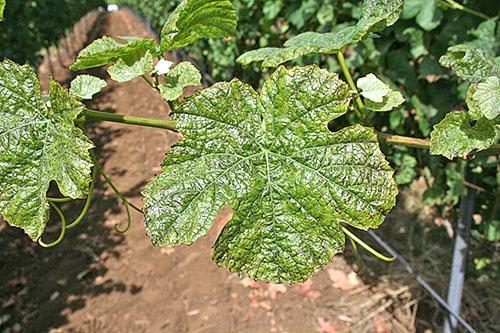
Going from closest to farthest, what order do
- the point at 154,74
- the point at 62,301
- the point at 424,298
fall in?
the point at 154,74
the point at 424,298
the point at 62,301

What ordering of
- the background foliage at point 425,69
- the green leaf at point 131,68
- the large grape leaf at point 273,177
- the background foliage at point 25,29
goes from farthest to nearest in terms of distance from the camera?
the background foliage at point 25,29 < the background foliage at point 425,69 < the green leaf at point 131,68 < the large grape leaf at point 273,177

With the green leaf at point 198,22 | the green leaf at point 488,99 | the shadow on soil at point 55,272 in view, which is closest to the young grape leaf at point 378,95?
the green leaf at point 488,99

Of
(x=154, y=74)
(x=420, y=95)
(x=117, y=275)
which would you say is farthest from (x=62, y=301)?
(x=154, y=74)

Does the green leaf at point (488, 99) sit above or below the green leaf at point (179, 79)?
below

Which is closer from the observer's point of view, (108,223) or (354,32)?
(354,32)

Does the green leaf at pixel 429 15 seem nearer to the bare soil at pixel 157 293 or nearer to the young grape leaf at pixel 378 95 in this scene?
the young grape leaf at pixel 378 95

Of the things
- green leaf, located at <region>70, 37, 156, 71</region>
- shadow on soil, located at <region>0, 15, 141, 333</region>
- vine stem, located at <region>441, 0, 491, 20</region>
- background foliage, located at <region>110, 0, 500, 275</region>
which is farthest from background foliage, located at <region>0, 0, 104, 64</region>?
green leaf, located at <region>70, 37, 156, 71</region>

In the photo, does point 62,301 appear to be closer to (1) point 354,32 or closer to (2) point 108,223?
(2) point 108,223

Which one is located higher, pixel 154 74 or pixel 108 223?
pixel 154 74
